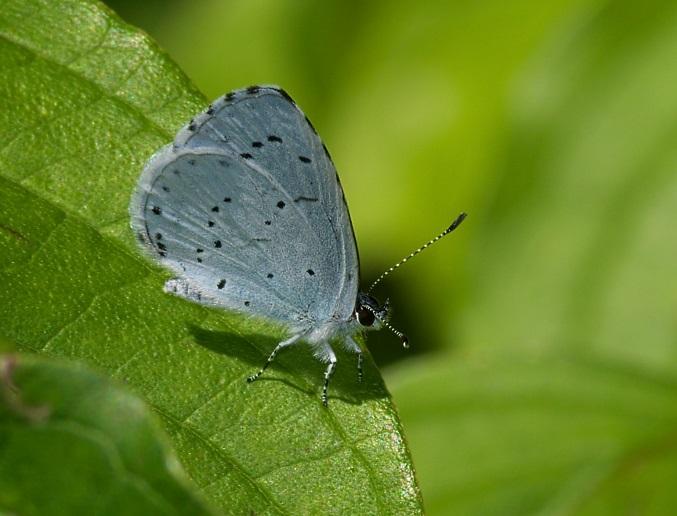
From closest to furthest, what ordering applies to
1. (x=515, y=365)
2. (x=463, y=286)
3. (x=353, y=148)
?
(x=515, y=365) < (x=463, y=286) < (x=353, y=148)

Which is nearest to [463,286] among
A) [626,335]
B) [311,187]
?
[626,335]

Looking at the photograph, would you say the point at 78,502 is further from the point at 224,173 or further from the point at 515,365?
the point at 515,365

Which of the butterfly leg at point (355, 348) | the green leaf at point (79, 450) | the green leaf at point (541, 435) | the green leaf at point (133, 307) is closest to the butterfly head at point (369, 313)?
the butterfly leg at point (355, 348)

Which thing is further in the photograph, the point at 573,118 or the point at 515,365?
the point at 573,118

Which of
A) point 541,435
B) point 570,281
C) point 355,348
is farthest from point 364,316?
point 570,281

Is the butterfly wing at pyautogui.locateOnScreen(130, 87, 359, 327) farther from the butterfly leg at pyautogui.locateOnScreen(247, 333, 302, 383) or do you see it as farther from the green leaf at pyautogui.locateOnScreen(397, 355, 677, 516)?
the green leaf at pyautogui.locateOnScreen(397, 355, 677, 516)

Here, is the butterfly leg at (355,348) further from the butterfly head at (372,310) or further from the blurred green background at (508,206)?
the blurred green background at (508,206)
